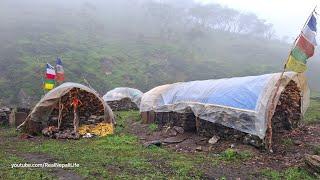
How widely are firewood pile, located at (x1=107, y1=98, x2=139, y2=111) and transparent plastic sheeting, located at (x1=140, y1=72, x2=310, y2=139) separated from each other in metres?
11.4

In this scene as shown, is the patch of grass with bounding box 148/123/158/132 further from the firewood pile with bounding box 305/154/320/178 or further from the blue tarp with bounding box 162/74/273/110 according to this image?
the firewood pile with bounding box 305/154/320/178

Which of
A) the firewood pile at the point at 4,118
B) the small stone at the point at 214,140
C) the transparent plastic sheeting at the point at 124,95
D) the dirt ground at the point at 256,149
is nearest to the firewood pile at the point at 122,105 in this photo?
the transparent plastic sheeting at the point at 124,95

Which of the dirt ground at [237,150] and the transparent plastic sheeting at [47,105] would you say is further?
the transparent plastic sheeting at [47,105]

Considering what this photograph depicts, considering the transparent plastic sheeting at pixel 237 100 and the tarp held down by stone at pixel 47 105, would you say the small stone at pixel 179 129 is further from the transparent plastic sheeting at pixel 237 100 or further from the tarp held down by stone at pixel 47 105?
the tarp held down by stone at pixel 47 105

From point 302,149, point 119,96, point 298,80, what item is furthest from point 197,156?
→ point 119,96

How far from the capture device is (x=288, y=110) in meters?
16.8

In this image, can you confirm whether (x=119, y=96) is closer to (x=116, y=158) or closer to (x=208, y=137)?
(x=208, y=137)

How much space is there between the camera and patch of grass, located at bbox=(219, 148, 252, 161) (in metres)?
12.8

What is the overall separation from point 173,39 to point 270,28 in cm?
5910

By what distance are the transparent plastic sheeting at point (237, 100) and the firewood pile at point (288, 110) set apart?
10.5 inches

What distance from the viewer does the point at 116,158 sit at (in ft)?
40.9

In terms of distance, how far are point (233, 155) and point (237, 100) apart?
3.00 m

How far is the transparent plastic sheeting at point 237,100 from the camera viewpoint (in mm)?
14180

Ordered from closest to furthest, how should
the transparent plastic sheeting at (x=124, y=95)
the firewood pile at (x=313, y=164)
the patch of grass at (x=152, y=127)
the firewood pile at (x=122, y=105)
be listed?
the firewood pile at (x=313, y=164)
the patch of grass at (x=152, y=127)
the firewood pile at (x=122, y=105)
the transparent plastic sheeting at (x=124, y=95)
